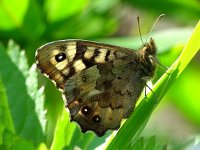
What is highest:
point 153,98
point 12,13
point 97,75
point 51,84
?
point 153,98

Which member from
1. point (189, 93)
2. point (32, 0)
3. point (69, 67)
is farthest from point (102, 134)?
point (189, 93)

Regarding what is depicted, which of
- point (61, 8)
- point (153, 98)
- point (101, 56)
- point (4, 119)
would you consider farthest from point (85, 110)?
point (61, 8)

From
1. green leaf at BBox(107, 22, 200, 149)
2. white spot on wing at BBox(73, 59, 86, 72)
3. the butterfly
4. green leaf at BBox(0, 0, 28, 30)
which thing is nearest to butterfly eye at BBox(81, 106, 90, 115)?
the butterfly

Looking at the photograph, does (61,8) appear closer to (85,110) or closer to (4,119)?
(85,110)

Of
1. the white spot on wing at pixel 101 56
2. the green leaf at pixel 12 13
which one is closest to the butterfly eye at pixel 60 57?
the white spot on wing at pixel 101 56

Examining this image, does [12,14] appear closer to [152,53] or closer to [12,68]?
[12,68]

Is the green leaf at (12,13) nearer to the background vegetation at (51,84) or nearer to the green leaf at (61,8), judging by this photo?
the background vegetation at (51,84)
